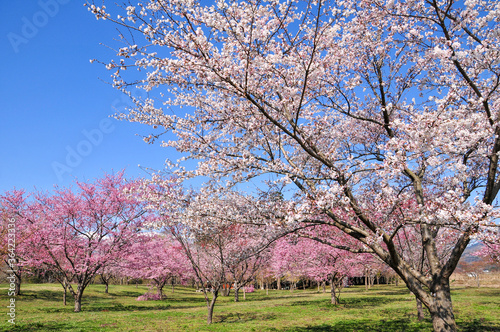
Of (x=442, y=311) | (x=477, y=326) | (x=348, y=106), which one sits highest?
(x=348, y=106)

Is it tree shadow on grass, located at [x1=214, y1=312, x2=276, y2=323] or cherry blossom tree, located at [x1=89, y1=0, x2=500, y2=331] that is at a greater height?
cherry blossom tree, located at [x1=89, y1=0, x2=500, y2=331]

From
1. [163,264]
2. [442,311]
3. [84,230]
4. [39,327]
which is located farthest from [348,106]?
[163,264]

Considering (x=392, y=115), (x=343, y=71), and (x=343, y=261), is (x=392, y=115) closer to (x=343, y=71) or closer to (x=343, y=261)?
(x=343, y=71)

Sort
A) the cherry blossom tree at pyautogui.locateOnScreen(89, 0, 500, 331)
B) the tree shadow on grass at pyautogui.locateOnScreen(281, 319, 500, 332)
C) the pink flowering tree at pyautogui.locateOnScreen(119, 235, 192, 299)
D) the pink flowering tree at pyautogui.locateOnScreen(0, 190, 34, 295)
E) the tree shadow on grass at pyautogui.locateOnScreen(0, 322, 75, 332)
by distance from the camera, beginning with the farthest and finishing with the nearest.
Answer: the pink flowering tree at pyautogui.locateOnScreen(119, 235, 192, 299)
the pink flowering tree at pyautogui.locateOnScreen(0, 190, 34, 295)
the tree shadow on grass at pyautogui.locateOnScreen(0, 322, 75, 332)
the tree shadow on grass at pyautogui.locateOnScreen(281, 319, 500, 332)
the cherry blossom tree at pyautogui.locateOnScreen(89, 0, 500, 331)

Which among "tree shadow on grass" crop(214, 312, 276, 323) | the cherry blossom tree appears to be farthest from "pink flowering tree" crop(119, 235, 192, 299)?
the cherry blossom tree

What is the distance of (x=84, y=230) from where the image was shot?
810 inches

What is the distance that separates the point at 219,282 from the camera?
13.2 metres

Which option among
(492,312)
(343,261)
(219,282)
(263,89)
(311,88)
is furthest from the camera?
(343,261)

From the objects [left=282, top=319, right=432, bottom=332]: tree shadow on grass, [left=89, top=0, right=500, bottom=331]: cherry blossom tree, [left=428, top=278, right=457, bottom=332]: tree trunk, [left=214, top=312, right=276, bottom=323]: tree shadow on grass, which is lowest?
[left=214, top=312, right=276, bottom=323]: tree shadow on grass

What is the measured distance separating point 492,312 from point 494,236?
49.0 feet

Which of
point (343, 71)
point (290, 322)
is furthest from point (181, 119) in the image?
point (290, 322)

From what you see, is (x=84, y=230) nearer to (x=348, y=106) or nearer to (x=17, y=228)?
(x=17, y=228)

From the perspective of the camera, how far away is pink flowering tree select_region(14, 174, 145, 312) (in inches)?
747

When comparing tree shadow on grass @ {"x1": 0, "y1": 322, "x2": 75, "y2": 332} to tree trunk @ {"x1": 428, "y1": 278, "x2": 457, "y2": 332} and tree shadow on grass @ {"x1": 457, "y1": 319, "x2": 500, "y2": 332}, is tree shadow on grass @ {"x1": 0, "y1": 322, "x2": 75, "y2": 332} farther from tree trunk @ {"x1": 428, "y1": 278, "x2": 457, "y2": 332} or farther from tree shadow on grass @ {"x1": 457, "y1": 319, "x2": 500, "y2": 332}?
tree shadow on grass @ {"x1": 457, "y1": 319, "x2": 500, "y2": 332}
